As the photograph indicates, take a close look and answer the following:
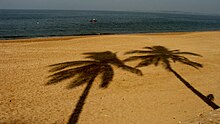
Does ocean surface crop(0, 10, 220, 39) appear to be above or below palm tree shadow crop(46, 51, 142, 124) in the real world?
below

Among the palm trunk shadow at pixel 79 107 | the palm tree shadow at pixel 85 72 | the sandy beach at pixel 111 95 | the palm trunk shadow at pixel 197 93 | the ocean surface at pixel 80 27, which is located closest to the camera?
the palm trunk shadow at pixel 79 107

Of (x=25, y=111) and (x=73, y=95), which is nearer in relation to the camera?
(x=25, y=111)

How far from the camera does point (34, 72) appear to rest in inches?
600

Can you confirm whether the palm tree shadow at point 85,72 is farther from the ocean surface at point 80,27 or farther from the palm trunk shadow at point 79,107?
the ocean surface at point 80,27

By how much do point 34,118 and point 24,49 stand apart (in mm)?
14119

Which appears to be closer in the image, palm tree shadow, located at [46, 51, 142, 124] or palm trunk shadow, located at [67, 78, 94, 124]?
palm trunk shadow, located at [67, 78, 94, 124]

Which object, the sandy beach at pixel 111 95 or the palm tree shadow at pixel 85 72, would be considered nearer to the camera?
the sandy beach at pixel 111 95

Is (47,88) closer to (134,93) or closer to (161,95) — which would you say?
(134,93)

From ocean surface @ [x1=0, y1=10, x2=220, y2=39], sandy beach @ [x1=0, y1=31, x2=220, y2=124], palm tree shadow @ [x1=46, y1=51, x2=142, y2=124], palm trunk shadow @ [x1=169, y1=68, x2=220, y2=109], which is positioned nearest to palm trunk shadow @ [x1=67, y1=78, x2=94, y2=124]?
palm tree shadow @ [x1=46, y1=51, x2=142, y2=124]

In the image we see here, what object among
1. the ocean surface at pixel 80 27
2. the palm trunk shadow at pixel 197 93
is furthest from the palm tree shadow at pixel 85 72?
the ocean surface at pixel 80 27

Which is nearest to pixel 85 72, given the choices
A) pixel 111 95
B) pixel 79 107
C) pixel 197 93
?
pixel 111 95

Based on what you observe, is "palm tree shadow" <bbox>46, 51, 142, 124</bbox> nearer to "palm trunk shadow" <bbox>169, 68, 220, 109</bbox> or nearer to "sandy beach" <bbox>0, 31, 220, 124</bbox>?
"sandy beach" <bbox>0, 31, 220, 124</bbox>

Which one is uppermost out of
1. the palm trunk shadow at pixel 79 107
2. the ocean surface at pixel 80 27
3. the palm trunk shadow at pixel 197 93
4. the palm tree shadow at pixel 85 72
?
the palm tree shadow at pixel 85 72

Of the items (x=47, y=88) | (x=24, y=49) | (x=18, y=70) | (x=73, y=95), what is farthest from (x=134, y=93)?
(x=24, y=49)
